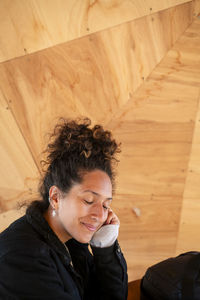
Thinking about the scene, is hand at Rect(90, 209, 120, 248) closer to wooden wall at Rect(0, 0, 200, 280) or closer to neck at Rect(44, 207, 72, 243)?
neck at Rect(44, 207, 72, 243)

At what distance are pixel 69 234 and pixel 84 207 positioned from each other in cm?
17

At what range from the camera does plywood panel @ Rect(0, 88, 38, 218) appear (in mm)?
2021

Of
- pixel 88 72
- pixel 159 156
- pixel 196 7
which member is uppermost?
pixel 196 7

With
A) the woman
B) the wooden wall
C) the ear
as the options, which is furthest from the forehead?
the wooden wall

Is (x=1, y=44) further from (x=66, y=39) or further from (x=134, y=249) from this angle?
(x=134, y=249)

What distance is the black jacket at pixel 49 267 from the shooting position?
122cm

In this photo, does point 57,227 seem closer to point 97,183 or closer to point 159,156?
point 97,183

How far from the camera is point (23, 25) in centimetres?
176

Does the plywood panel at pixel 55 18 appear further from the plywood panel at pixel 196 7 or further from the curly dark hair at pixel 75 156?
the curly dark hair at pixel 75 156

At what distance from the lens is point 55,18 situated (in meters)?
1.77

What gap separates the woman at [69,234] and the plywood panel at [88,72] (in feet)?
1.51

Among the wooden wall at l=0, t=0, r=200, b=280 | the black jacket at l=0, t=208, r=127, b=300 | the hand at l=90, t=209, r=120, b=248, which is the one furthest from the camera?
the wooden wall at l=0, t=0, r=200, b=280

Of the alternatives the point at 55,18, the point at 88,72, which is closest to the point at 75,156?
the point at 88,72

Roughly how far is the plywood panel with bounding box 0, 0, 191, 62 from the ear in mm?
835
